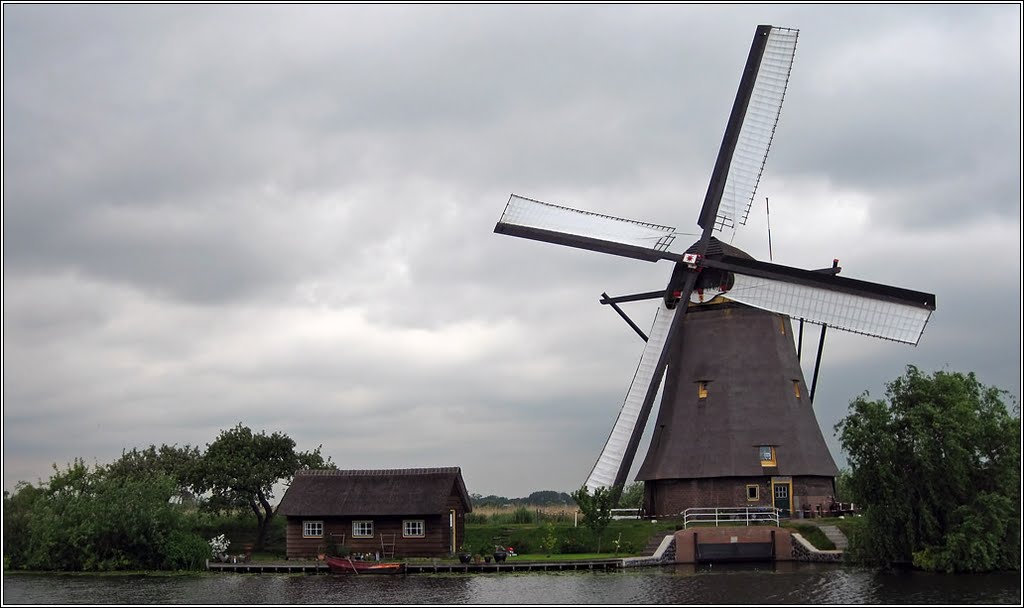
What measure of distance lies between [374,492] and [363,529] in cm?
127

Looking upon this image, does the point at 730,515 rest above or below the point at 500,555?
above

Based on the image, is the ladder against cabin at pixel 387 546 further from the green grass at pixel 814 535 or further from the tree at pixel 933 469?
the tree at pixel 933 469

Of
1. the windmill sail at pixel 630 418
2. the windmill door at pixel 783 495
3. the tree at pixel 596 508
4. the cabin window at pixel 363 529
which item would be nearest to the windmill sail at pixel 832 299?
the windmill sail at pixel 630 418

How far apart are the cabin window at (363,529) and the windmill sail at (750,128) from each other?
14.9 m

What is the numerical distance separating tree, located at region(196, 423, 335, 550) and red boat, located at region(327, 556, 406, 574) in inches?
427

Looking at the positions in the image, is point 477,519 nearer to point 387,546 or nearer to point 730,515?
point 387,546

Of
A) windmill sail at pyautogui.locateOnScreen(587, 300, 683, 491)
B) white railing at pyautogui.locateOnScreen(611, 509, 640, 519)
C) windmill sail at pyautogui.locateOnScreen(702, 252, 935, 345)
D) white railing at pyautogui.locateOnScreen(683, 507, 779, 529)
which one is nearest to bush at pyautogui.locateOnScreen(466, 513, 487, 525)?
white railing at pyautogui.locateOnScreen(611, 509, 640, 519)

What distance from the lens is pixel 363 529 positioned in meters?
34.2

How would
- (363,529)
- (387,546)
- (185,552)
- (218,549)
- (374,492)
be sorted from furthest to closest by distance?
(374,492) < (363,529) < (387,546) < (218,549) < (185,552)

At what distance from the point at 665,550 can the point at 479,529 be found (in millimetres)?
8133

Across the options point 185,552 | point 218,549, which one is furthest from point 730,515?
point 185,552

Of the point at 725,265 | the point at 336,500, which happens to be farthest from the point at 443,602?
the point at 725,265

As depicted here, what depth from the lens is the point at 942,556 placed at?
25250 millimetres

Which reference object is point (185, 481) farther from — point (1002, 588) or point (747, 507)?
point (1002, 588)
